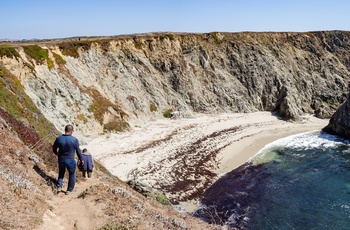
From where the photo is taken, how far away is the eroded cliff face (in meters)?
38.7

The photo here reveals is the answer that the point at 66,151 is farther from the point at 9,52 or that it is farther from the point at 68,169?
the point at 9,52

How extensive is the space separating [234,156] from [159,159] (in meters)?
9.44

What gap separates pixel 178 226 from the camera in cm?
1209

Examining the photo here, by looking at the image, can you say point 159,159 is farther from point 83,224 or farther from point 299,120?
point 299,120

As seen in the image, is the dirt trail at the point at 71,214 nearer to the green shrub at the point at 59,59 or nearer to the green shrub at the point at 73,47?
the green shrub at the point at 59,59

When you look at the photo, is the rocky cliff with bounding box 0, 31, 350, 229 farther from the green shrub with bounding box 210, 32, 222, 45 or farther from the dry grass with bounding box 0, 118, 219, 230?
the green shrub with bounding box 210, 32, 222, 45

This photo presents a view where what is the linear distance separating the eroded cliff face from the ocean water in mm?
17231

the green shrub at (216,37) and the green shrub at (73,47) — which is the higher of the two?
the green shrub at (216,37)

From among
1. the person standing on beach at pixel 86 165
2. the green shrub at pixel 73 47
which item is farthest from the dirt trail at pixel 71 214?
the green shrub at pixel 73 47

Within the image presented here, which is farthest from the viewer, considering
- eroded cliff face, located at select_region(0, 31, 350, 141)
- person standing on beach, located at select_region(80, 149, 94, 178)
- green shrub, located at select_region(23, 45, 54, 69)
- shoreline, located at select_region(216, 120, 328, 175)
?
green shrub, located at select_region(23, 45, 54, 69)

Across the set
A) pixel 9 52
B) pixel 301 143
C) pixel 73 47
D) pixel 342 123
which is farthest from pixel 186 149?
pixel 342 123

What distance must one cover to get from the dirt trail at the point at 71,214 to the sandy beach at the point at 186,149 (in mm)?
15008

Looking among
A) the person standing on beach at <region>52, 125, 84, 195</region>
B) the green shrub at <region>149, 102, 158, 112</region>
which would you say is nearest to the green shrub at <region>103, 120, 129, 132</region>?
the green shrub at <region>149, 102, 158, 112</region>

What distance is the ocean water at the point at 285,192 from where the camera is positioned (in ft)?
76.5
